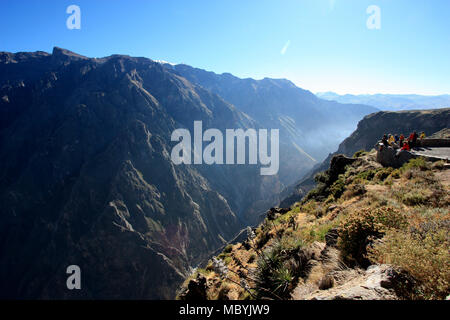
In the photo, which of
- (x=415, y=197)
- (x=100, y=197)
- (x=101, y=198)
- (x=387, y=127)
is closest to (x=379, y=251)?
(x=415, y=197)

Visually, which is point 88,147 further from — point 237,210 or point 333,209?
point 333,209

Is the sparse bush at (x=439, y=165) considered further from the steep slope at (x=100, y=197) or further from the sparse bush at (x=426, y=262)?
the steep slope at (x=100, y=197)

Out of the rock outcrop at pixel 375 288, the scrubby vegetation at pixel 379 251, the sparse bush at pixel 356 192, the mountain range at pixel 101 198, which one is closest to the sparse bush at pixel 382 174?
the sparse bush at pixel 356 192

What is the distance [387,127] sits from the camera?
102 metres

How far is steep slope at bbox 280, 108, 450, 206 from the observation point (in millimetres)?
81438

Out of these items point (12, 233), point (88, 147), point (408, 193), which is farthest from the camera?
point (88, 147)

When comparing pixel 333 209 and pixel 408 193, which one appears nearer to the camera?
pixel 408 193

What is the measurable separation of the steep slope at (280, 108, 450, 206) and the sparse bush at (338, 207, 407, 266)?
2978 inches

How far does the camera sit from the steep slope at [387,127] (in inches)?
3206

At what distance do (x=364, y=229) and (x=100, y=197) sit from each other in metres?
145

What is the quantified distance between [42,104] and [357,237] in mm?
244644

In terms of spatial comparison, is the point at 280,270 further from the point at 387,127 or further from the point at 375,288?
the point at 387,127
